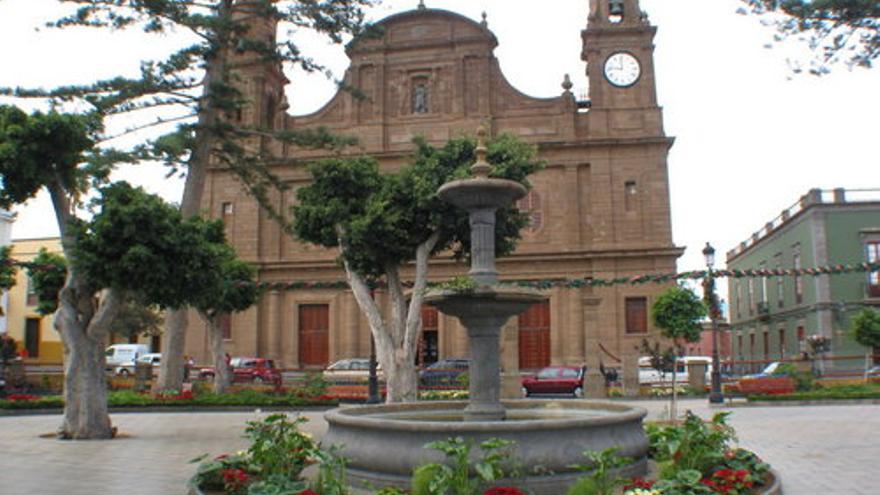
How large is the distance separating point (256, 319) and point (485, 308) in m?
28.6

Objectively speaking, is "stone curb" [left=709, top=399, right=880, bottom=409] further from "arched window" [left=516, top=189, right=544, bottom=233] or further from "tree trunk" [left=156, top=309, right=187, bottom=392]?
"arched window" [left=516, top=189, right=544, bottom=233]

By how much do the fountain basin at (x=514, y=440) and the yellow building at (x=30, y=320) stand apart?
40.5 metres

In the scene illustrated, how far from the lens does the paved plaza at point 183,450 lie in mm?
8578

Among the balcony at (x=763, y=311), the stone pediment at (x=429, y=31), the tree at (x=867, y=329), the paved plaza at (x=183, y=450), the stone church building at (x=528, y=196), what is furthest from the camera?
the balcony at (x=763, y=311)

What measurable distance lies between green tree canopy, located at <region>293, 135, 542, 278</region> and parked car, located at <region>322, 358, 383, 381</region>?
7.47 m

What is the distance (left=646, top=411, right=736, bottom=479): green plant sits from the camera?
25.0 ft

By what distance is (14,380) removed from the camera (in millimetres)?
25266

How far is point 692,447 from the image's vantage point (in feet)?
26.1

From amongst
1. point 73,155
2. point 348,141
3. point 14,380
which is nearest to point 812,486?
point 73,155

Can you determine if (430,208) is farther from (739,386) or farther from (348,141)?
(739,386)

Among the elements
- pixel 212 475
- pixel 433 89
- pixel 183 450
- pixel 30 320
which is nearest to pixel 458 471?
pixel 212 475

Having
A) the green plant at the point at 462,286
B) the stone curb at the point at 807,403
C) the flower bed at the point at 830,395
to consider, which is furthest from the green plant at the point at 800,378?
the green plant at the point at 462,286

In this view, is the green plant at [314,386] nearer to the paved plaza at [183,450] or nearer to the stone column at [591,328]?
the paved plaza at [183,450]

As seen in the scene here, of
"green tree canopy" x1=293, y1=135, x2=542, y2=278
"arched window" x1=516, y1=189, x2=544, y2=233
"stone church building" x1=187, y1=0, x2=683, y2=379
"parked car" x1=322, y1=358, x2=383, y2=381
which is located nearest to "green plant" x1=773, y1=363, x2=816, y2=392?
"stone church building" x1=187, y1=0, x2=683, y2=379
